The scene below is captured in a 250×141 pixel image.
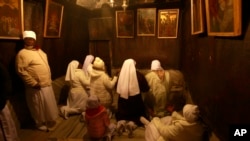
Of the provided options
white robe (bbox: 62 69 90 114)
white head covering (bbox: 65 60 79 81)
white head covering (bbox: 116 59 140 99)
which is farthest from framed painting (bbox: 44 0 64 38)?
white head covering (bbox: 116 59 140 99)

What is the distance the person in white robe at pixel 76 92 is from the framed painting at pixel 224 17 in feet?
12.0

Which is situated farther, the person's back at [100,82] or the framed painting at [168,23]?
the framed painting at [168,23]

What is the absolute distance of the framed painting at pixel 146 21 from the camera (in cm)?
707

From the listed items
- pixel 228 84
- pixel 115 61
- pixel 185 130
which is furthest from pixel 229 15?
pixel 115 61

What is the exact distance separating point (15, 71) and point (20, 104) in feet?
2.42

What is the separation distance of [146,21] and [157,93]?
2.99m

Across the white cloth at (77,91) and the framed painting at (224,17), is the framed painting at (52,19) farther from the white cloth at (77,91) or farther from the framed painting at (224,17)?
the framed painting at (224,17)

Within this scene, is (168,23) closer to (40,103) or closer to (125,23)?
(125,23)

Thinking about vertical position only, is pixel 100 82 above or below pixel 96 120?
above

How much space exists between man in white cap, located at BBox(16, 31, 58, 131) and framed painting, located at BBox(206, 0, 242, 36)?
337 centimetres

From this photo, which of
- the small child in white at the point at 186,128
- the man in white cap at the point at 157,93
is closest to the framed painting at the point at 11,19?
the man in white cap at the point at 157,93

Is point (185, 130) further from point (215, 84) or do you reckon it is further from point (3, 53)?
point (3, 53)

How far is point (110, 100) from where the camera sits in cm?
557

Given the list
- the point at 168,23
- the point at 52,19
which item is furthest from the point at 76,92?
the point at 168,23
